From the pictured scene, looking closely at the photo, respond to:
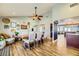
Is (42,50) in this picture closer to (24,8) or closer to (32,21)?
(32,21)

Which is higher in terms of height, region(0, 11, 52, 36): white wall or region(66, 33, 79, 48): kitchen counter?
region(0, 11, 52, 36): white wall

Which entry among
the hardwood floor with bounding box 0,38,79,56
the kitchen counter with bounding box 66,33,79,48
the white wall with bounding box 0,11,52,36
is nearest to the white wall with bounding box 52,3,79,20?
the white wall with bounding box 0,11,52,36

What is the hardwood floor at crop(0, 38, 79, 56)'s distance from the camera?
289 cm

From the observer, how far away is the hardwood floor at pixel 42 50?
2.89 meters

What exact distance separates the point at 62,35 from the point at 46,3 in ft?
2.23

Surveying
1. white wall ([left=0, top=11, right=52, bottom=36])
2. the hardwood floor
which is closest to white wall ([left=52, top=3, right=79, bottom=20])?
white wall ([left=0, top=11, right=52, bottom=36])

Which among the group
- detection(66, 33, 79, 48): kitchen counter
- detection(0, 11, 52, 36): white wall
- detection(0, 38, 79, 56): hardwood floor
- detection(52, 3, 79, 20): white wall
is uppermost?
detection(52, 3, 79, 20): white wall

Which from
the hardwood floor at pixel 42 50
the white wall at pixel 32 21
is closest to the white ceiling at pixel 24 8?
the white wall at pixel 32 21

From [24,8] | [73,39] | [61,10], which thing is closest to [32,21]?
[24,8]

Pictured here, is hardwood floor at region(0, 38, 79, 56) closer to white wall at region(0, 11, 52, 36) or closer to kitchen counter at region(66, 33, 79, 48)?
kitchen counter at region(66, 33, 79, 48)

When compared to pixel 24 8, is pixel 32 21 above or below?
below

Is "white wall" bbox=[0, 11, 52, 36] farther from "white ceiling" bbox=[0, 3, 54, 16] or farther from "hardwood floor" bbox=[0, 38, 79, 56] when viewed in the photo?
"hardwood floor" bbox=[0, 38, 79, 56]

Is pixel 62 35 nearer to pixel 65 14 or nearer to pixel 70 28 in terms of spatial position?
pixel 70 28

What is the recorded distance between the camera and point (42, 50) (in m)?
2.93
